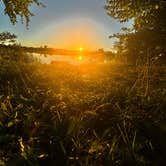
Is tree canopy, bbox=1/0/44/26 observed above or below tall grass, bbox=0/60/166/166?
above

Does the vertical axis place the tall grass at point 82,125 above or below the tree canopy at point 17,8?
below

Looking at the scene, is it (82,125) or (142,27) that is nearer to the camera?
(82,125)

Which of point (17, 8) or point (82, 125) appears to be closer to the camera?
point (82, 125)

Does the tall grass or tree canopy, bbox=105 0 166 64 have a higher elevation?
tree canopy, bbox=105 0 166 64

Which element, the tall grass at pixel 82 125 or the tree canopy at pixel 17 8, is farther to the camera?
the tree canopy at pixel 17 8

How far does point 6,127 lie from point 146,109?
242cm

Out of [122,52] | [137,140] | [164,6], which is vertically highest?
[164,6]

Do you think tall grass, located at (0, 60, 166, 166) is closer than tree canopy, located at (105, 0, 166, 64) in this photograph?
Yes

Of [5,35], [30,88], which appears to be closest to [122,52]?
[5,35]

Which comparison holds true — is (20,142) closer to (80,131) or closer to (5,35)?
(80,131)

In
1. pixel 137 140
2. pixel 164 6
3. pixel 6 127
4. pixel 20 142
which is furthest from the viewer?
pixel 164 6

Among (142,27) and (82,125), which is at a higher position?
(142,27)

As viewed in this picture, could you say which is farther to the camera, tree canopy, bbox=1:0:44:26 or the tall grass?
tree canopy, bbox=1:0:44:26

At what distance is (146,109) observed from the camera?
5.25 m
